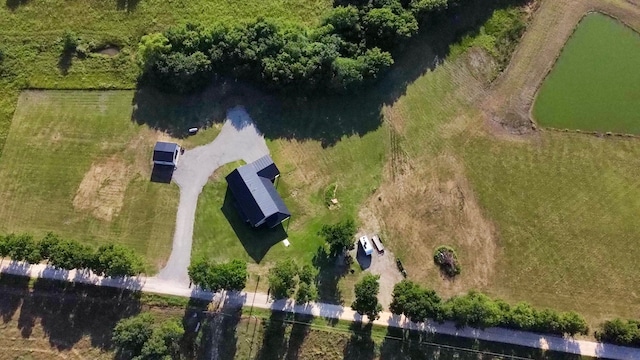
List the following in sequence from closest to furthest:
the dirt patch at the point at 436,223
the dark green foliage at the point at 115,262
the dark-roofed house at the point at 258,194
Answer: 1. the dark green foliage at the point at 115,262
2. the dark-roofed house at the point at 258,194
3. the dirt patch at the point at 436,223

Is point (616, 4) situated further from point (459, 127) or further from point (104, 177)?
point (104, 177)

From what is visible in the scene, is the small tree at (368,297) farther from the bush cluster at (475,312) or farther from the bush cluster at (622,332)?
the bush cluster at (622,332)

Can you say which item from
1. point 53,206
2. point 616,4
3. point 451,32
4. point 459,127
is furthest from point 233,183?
point 616,4

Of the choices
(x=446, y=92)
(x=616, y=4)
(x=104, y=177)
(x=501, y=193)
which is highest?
(x=616, y=4)

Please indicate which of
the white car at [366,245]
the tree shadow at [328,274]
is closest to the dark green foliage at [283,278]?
the tree shadow at [328,274]

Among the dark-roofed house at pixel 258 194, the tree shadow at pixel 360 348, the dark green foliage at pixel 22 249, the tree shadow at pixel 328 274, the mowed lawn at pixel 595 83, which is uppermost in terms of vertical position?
the mowed lawn at pixel 595 83

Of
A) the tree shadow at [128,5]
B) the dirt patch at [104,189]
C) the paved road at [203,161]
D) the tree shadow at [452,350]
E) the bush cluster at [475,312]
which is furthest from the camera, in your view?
the tree shadow at [128,5]
